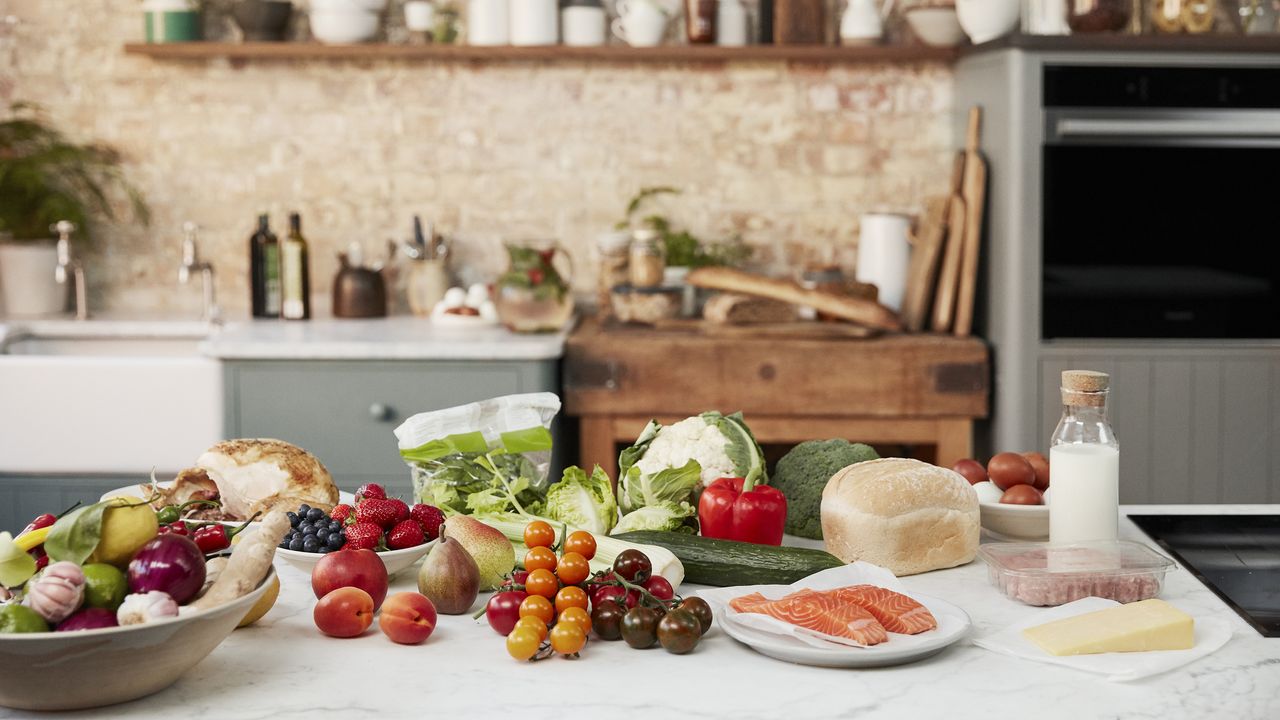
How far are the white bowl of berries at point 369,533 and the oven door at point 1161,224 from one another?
250cm

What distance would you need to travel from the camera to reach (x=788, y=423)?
3.86 meters

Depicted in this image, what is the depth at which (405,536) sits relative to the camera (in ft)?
5.78

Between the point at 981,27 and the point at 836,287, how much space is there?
91 cm

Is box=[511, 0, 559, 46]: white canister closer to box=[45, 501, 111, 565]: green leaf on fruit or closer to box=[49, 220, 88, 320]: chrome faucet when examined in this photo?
box=[49, 220, 88, 320]: chrome faucet

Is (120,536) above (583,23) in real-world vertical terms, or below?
below

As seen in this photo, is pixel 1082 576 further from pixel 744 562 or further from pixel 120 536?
pixel 120 536

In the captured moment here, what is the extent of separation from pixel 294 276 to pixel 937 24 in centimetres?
221

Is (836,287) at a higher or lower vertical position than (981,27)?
lower

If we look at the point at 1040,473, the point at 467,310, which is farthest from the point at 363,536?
the point at 467,310

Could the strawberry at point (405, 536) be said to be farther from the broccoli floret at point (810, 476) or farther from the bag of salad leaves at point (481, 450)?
the broccoli floret at point (810, 476)

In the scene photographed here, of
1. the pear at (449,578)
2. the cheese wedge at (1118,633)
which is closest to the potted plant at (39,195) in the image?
the pear at (449,578)


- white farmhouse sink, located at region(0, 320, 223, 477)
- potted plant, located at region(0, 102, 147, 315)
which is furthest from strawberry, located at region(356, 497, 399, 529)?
potted plant, located at region(0, 102, 147, 315)

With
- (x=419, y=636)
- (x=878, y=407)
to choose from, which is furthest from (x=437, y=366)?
(x=419, y=636)

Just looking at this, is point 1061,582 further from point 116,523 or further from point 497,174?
point 497,174
